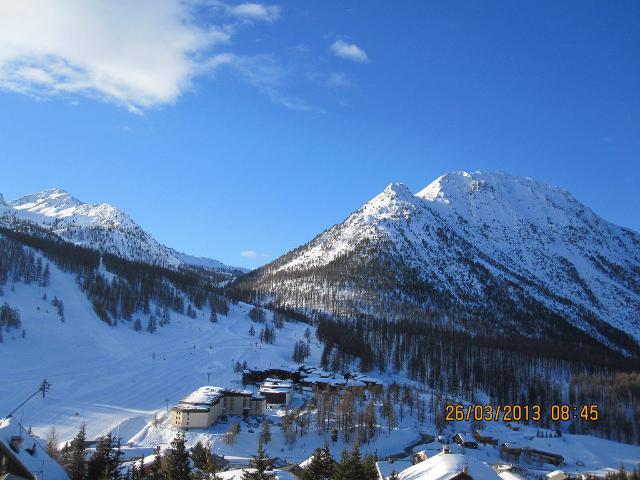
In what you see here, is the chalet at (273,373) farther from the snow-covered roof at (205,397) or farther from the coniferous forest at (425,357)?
the snow-covered roof at (205,397)

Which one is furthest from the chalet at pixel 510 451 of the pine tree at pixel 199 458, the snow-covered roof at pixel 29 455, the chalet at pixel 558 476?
the snow-covered roof at pixel 29 455

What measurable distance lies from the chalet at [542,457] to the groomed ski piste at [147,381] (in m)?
1.97

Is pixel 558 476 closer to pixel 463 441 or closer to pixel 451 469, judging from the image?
pixel 463 441

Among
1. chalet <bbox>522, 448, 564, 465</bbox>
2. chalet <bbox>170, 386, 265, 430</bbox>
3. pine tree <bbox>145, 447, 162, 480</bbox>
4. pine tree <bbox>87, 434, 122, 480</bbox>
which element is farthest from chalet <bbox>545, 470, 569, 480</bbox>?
pine tree <bbox>87, 434, 122, 480</bbox>

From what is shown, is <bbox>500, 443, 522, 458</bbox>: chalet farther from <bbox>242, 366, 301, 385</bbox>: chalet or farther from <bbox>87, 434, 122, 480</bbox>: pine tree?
<bbox>87, 434, 122, 480</bbox>: pine tree

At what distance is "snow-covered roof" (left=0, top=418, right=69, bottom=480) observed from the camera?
33500mm

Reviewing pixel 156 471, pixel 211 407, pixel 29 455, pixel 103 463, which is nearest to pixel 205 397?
pixel 211 407

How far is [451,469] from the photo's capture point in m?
39.2

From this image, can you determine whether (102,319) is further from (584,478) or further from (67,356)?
(584,478)

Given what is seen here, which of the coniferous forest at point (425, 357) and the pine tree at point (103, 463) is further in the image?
the coniferous forest at point (425, 357)

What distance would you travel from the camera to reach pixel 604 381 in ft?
546

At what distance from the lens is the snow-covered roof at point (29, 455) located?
33.5m

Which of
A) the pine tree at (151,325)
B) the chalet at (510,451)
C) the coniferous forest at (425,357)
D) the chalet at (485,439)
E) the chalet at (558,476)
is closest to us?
the chalet at (558,476)
